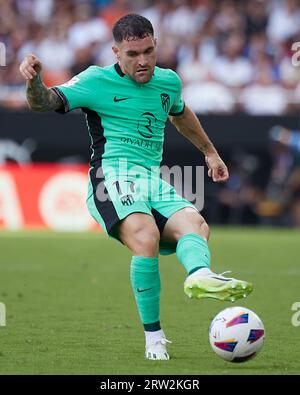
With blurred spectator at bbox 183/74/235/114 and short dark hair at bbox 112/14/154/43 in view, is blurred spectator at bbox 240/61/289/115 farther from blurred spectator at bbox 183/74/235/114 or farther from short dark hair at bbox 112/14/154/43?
short dark hair at bbox 112/14/154/43

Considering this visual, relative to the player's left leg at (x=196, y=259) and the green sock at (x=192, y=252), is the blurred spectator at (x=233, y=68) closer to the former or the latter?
the player's left leg at (x=196, y=259)

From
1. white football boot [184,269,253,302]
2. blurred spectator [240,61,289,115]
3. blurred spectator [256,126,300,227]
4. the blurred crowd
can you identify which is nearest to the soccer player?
white football boot [184,269,253,302]

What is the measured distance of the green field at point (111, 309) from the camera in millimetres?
6344

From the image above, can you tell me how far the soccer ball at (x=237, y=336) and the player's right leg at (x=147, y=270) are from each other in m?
0.45

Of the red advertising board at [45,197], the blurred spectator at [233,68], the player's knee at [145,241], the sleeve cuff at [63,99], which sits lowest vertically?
the player's knee at [145,241]

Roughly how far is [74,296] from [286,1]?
1190 cm

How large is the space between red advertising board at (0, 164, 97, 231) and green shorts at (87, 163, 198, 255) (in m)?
11.4

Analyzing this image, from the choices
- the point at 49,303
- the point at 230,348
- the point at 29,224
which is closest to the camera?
the point at 230,348

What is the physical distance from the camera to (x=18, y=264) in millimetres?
12930

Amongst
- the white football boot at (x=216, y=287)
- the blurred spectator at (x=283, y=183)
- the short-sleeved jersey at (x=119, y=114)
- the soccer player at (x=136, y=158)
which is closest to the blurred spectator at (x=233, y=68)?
the blurred spectator at (x=283, y=183)

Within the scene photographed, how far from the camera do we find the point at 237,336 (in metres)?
6.20
